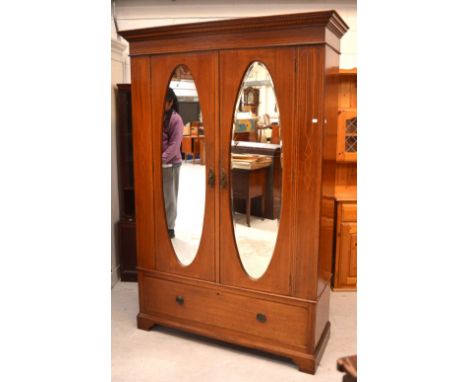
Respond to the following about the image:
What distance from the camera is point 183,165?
103 inches

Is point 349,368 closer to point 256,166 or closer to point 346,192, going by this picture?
point 256,166

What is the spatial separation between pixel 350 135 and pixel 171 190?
163 cm

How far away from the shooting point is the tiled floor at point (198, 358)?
2348mm

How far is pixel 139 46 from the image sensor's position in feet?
8.54

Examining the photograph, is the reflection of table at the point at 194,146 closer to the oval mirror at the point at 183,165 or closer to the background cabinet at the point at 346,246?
the oval mirror at the point at 183,165

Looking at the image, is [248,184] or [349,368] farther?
[248,184]

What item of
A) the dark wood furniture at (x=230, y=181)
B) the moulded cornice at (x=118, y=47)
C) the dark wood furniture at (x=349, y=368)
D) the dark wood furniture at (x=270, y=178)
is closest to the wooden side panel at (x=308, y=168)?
the dark wood furniture at (x=230, y=181)

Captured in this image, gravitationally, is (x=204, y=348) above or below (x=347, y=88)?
below

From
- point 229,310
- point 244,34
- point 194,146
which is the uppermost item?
point 244,34

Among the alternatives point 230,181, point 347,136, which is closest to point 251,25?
point 230,181
